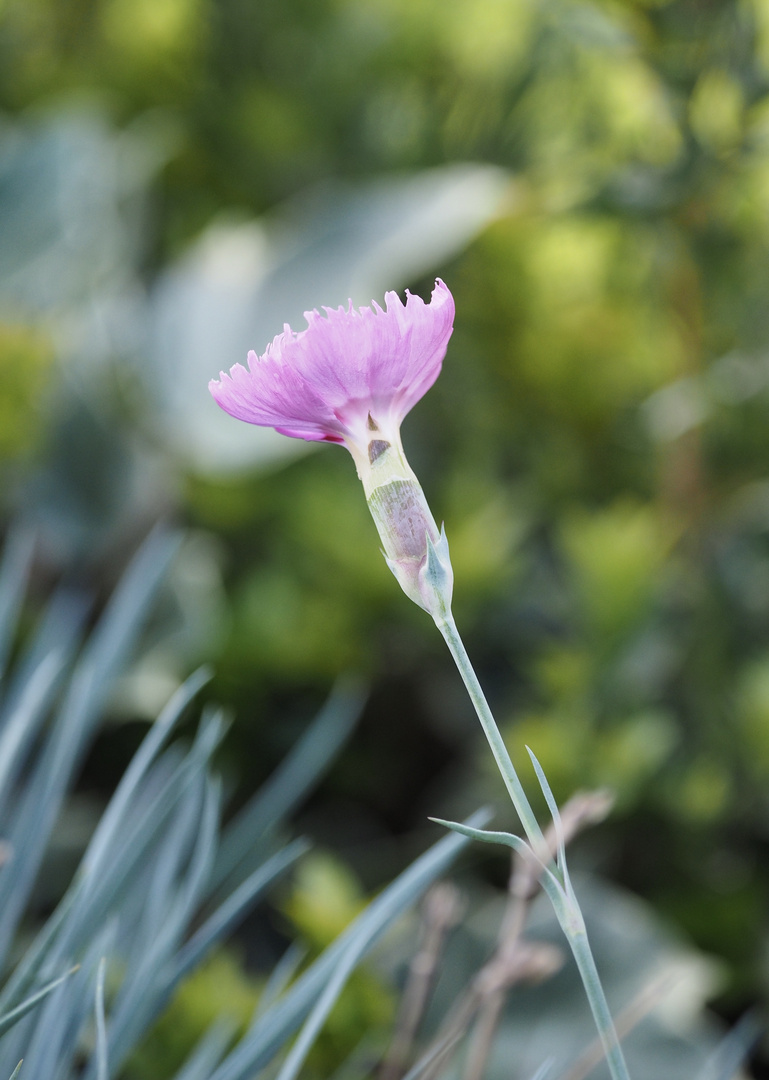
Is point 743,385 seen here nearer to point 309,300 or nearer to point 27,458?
point 309,300

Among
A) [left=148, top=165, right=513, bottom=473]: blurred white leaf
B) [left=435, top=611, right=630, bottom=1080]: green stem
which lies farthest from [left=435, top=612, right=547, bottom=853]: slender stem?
[left=148, top=165, right=513, bottom=473]: blurred white leaf

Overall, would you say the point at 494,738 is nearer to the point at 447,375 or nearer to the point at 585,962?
the point at 585,962

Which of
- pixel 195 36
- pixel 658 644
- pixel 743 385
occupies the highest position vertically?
pixel 195 36

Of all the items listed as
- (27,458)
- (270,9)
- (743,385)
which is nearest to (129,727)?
(27,458)

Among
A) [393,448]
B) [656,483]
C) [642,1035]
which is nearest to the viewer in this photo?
[393,448]

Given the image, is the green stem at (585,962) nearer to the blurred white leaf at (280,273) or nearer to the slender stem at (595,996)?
the slender stem at (595,996)

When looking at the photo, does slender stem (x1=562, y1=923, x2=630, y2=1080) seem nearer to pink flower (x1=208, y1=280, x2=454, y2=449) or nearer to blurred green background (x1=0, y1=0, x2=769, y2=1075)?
pink flower (x1=208, y1=280, x2=454, y2=449)

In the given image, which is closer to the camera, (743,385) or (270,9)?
(743,385)
